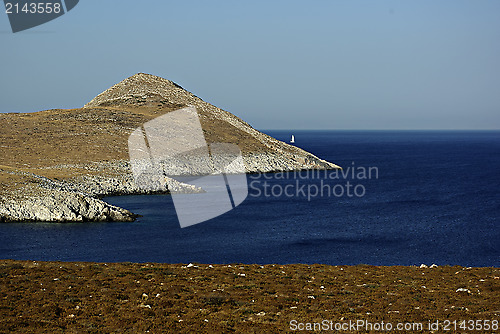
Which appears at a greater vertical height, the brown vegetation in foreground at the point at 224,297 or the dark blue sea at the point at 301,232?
the brown vegetation in foreground at the point at 224,297

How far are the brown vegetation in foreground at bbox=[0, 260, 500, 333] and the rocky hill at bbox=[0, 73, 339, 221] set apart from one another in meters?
38.1

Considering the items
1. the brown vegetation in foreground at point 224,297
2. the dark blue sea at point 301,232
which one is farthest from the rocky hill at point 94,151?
the brown vegetation in foreground at point 224,297

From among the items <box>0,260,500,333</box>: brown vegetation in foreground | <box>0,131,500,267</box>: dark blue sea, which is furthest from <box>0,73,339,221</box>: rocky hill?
<box>0,260,500,333</box>: brown vegetation in foreground

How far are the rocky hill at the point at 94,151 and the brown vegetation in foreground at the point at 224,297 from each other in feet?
125

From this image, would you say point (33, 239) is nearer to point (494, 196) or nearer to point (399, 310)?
point (399, 310)

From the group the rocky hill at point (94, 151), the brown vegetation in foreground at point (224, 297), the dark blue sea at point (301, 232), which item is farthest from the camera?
the rocky hill at point (94, 151)

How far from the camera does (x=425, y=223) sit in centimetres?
→ 7231

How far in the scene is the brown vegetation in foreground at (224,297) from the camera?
1992 cm

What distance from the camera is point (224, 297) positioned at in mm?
22906

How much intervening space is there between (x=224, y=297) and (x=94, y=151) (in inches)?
3766

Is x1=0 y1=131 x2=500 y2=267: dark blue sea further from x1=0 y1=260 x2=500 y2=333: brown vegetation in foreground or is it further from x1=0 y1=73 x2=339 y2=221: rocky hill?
x1=0 y1=260 x2=500 y2=333: brown vegetation in foreground

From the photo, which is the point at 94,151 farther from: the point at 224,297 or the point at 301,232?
the point at 224,297

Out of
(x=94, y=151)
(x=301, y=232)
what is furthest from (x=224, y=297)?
(x=94, y=151)

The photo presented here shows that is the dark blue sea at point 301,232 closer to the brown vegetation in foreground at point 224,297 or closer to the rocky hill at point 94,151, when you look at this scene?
the rocky hill at point 94,151
